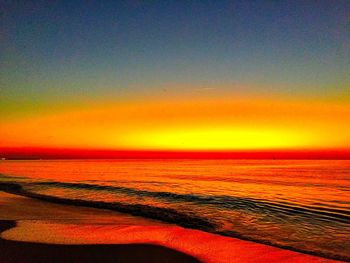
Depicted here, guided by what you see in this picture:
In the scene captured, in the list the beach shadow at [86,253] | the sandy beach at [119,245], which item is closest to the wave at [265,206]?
the sandy beach at [119,245]

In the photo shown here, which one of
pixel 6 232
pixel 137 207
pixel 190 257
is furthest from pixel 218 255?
pixel 137 207

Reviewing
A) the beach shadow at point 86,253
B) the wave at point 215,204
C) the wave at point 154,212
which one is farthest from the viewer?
the wave at point 154,212

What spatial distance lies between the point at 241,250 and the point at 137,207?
10.1 meters

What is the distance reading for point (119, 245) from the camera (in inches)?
376

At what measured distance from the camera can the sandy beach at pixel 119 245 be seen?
845 centimetres

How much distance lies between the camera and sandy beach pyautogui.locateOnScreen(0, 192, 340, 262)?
8445mm

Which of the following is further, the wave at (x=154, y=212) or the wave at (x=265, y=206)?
the wave at (x=265, y=206)

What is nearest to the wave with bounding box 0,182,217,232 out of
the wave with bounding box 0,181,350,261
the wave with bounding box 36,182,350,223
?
the wave with bounding box 0,181,350,261

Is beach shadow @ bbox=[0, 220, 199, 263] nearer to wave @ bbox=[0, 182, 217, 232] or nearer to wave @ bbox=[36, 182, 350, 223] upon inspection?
wave @ bbox=[0, 182, 217, 232]

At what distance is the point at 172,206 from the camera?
63.9 ft

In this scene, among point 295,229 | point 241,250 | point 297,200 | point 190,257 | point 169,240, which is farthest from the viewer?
point 297,200

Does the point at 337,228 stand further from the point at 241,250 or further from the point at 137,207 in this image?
the point at 137,207

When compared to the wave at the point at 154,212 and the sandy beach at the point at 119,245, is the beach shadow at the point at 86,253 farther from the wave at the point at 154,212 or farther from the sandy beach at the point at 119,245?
the wave at the point at 154,212

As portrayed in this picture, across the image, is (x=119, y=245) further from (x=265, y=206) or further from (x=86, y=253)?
(x=265, y=206)
